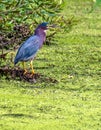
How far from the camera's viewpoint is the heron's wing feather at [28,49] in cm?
786

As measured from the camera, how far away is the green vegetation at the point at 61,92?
5.91 meters

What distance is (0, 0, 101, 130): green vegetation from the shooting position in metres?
5.91

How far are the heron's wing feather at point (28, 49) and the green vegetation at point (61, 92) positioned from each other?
22 centimetres

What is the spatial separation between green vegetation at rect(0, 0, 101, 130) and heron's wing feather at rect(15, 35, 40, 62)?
220 millimetres

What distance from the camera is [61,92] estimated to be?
712 centimetres

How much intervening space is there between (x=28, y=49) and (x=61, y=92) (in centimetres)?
98

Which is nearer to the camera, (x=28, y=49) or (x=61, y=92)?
(x=61, y=92)

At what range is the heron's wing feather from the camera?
25.8 ft

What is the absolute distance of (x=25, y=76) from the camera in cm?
767

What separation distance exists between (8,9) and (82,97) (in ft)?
5.97

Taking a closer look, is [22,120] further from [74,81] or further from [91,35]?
[91,35]

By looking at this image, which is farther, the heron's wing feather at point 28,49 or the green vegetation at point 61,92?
the heron's wing feather at point 28,49

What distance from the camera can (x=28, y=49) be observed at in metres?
7.98

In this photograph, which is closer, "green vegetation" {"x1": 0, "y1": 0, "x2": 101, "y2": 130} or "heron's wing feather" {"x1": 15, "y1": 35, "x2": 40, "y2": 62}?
"green vegetation" {"x1": 0, "y1": 0, "x2": 101, "y2": 130}
